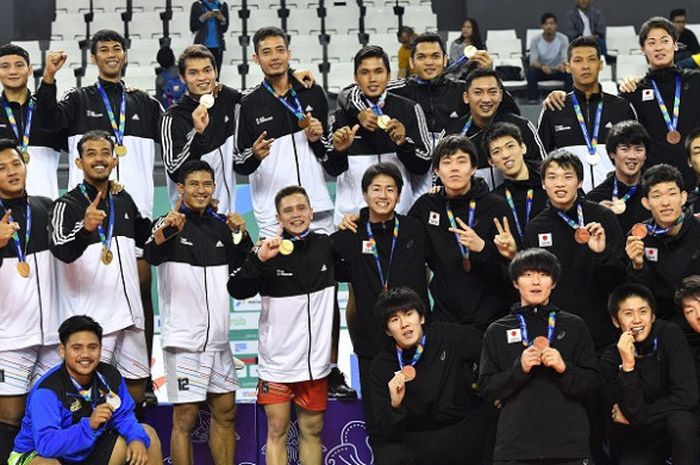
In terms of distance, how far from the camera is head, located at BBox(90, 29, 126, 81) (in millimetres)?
7598

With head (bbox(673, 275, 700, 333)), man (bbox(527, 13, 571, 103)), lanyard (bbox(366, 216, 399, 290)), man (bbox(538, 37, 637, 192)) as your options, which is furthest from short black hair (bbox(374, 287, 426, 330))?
man (bbox(527, 13, 571, 103))

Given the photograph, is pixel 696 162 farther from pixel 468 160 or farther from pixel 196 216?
pixel 196 216

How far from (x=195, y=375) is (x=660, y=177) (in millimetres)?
2971

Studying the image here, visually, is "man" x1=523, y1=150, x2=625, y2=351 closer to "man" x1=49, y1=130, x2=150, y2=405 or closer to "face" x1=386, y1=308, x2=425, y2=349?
"face" x1=386, y1=308, x2=425, y2=349

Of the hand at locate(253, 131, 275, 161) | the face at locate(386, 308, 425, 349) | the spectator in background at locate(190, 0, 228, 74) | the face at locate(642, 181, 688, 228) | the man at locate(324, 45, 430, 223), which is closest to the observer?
the face at locate(386, 308, 425, 349)

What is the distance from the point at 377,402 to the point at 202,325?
4.20 feet

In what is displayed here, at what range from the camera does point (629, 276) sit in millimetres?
6613

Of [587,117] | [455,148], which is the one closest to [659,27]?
[587,117]

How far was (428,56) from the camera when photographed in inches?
303

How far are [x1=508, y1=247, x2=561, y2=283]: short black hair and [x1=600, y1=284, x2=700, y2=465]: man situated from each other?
40 cm

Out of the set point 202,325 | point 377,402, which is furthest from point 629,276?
point 202,325

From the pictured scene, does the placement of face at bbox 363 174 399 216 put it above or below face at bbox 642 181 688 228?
above

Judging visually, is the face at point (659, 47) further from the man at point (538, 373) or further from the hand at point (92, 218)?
the hand at point (92, 218)

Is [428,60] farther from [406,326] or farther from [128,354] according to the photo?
[128,354]
